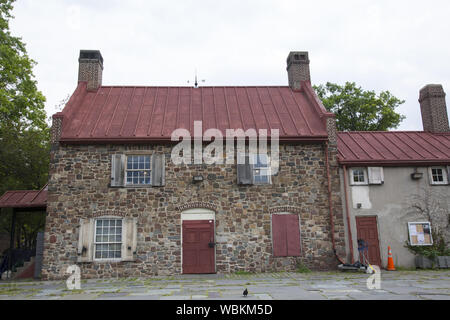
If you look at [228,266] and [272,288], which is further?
[228,266]

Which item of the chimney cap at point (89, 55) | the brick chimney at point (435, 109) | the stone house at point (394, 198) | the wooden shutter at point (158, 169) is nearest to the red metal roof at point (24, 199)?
the wooden shutter at point (158, 169)

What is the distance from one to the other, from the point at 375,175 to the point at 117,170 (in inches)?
387

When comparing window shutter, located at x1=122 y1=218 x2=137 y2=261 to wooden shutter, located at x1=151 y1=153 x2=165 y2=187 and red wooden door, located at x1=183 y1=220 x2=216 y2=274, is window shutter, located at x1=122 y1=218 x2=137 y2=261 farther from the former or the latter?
red wooden door, located at x1=183 y1=220 x2=216 y2=274

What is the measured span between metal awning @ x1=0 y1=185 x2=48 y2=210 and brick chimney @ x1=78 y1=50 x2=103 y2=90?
5.35m

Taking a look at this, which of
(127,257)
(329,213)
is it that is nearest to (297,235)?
(329,213)

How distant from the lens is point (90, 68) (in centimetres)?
1747

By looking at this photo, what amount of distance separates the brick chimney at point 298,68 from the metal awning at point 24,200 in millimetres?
12000

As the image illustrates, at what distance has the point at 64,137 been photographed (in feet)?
45.6

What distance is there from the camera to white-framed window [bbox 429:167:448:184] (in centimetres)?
1495

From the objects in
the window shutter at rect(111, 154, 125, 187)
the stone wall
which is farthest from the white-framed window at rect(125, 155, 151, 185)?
the stone wall

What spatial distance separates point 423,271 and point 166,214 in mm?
9285

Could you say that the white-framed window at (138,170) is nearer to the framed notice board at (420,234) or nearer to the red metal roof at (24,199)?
the red metal roof at (24,199)
